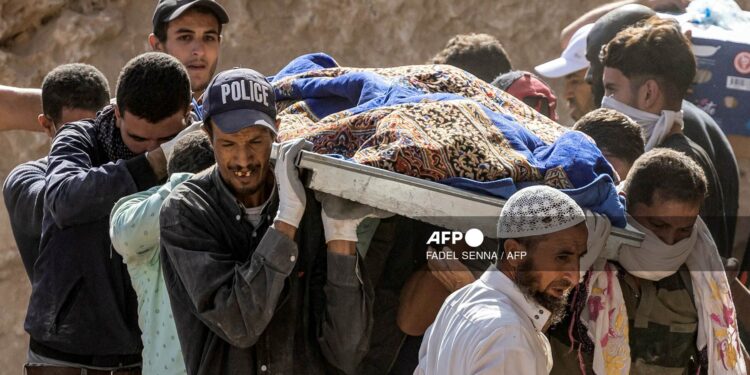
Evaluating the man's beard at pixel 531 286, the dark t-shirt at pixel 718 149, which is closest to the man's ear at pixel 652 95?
the dark t-shirt at pixel 718 149

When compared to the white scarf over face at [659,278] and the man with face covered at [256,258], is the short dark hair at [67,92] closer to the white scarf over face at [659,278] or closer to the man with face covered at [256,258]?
the man with face covered at [256,258]

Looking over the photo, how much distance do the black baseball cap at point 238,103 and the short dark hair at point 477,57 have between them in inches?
102

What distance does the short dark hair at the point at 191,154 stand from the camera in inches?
169

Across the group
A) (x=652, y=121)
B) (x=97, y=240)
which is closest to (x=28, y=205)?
(x=97, y=240)

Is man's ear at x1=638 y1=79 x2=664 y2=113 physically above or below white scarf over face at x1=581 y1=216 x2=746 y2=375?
above

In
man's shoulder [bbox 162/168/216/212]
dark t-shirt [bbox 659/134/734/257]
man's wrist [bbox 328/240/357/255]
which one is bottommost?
dark t-shirt [bbox 659/134/734/257]

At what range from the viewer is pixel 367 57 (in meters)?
7.69

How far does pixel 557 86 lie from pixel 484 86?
140 inches

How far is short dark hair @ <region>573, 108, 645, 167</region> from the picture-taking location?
15.9ft

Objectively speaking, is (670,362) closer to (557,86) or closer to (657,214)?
(657,214)

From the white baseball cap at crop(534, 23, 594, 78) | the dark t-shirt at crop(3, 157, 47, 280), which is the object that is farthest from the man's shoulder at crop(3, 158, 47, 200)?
the white baseball cap at crop(534, 23, 594, 78)

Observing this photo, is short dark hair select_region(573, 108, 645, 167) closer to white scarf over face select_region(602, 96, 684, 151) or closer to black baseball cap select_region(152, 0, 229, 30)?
white scarf over face select_region(602, 96, 684, 151)

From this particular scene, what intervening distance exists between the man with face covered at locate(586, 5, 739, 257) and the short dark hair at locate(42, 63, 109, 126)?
2.13 metres

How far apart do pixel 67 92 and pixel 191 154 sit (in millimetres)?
1020
